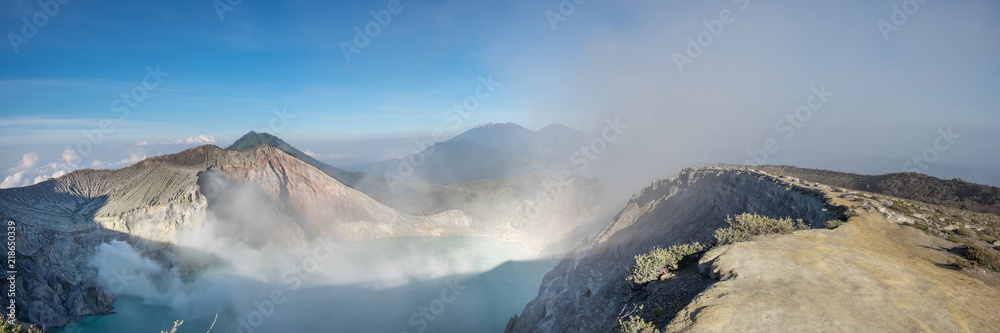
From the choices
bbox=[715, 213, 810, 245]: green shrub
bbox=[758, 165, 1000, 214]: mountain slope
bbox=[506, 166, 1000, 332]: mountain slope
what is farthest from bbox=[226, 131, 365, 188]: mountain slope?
bbox=[758, 165, 1000, 214]: mountain slope

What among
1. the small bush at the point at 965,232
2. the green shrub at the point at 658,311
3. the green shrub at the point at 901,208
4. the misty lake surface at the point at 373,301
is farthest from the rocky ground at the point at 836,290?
the misty lake surface at the point at 373,301

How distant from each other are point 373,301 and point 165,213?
88.3 feet

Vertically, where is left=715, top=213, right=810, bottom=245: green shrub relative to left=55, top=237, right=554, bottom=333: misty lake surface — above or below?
above

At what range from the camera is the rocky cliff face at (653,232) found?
53.3 feet

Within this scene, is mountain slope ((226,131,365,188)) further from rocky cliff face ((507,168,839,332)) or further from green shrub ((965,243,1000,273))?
green shrub ((965,243,1000,273))

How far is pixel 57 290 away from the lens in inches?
1093

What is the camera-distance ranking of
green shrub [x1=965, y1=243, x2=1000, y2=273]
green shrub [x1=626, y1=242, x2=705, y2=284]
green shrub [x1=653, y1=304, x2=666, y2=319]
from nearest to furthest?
green shrub [x1=653, y1=304, x2=666, y2=319]
green shrub [x1=965, y1=243, x2=1000, y2=273]
green shrub [x1=626, y1=242, x2=705, y2=284]

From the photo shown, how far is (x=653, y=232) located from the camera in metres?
24.0

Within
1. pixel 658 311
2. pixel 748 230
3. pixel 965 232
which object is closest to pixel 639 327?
pixel 658 311

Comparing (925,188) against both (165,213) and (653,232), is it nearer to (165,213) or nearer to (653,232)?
(653,232)

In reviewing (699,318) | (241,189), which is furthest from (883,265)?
(241,189)

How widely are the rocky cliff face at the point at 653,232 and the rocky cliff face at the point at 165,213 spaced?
126 ft

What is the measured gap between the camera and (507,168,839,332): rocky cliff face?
1625 cm

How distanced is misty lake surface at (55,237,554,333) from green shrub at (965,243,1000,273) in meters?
35.9
